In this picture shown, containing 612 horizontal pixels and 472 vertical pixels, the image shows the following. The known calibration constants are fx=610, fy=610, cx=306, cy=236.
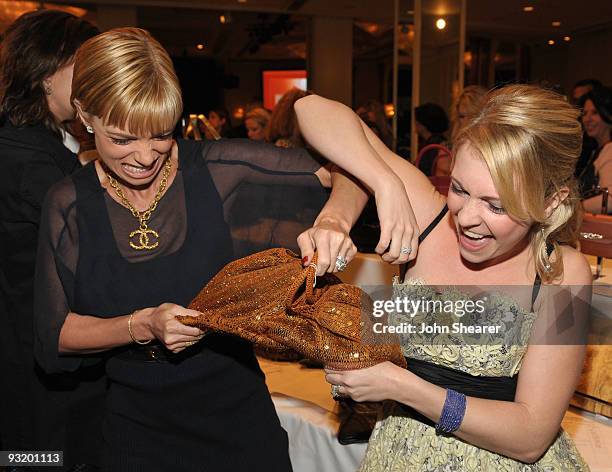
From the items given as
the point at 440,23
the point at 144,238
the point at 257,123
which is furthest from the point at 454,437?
the point at 440,23

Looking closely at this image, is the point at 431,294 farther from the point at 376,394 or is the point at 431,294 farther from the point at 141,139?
the point at 141,139

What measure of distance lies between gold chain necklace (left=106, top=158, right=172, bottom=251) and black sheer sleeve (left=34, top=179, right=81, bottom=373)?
11 cm

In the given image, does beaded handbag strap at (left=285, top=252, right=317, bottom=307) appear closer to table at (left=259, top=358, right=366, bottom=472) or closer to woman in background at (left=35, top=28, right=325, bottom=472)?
woman in background at (left=35, top=28, right=325, bottom=472)

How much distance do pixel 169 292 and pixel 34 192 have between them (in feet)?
1.74

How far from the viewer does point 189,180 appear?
148 centimetres

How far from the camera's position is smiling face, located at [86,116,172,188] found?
4.34 ft

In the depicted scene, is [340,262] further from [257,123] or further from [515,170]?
[257,123]

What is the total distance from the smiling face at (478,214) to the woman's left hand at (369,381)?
12.4 inches

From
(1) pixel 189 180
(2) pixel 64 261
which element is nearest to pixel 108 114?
(1) pixel 189 180

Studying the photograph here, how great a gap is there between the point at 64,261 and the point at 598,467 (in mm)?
1505

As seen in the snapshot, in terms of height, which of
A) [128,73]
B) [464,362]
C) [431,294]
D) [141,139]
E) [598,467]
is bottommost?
[598,467]

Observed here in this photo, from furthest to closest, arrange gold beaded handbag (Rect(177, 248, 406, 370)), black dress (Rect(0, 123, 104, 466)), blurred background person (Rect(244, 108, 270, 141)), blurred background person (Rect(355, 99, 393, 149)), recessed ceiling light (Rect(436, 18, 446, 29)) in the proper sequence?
recessed ceiling light (Rect(436, 18, 446, 29)), blurred background person (Rect(244, 108, 270, 141)), blurred background person (Rect(355, 99, 393, 149)), black dress (Rect(0, 123, 104, 466)), gold beaded handbag (Rect(177, 248, 406, 370))

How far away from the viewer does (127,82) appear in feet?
4.15

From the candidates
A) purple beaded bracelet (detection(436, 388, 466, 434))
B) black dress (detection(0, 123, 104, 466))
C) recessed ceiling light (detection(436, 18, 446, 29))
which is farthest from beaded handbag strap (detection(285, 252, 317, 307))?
recessed ceiling light (detection(436, 18, 446, 29))
